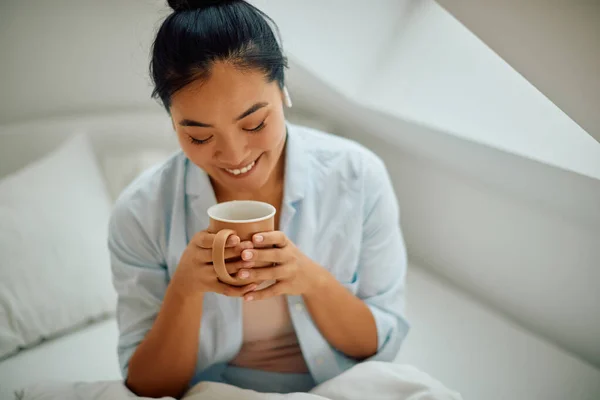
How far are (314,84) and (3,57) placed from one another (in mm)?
969

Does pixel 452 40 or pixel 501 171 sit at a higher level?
pixel 452 40

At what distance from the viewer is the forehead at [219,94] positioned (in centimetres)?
85

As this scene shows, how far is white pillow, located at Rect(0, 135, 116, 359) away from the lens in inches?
54.4

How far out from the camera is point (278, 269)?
846 millimetres

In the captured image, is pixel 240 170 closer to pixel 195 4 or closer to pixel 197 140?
pixel 197 140

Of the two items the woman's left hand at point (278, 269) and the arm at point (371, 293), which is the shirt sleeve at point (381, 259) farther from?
the woman's left hand at point (278, 269)

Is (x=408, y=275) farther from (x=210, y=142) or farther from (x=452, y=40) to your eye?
(x=210, y=142)

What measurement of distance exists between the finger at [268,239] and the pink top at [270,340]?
11.2 inches

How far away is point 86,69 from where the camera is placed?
69.6 inches

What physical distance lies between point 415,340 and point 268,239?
807mm

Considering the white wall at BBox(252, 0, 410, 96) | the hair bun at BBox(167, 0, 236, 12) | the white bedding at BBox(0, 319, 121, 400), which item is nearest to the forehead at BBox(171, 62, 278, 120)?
the hair bun at BBox(167, 0, 236, 12)

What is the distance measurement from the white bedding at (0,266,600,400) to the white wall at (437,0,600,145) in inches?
26.4

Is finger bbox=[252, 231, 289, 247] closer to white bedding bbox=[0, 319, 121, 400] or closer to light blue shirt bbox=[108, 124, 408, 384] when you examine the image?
light blue shirt bbox=[108, 124, 408, 384]

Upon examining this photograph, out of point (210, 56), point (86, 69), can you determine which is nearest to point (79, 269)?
point (86, 69)
